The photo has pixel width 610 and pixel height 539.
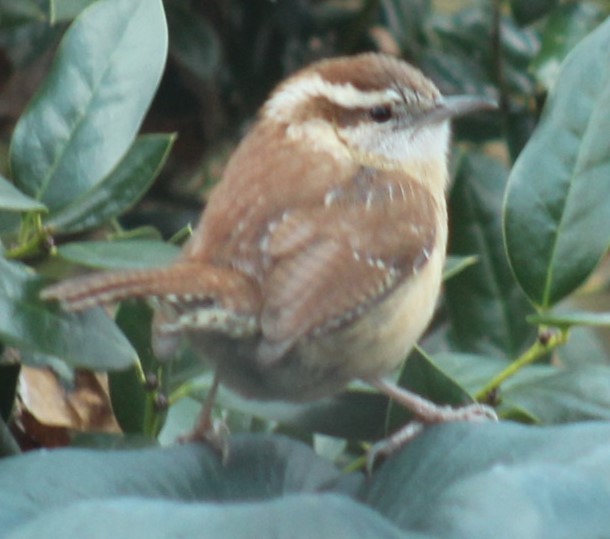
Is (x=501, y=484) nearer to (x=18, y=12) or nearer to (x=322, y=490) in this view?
(x=322, y=490)

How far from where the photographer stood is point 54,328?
155 centimetres

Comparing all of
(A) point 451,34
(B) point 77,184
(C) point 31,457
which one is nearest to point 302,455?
(C) point 31,457

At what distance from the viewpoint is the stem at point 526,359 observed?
70.4 inches

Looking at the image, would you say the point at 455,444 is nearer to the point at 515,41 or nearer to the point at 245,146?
the point at 245,146

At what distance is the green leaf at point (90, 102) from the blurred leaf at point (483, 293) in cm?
82

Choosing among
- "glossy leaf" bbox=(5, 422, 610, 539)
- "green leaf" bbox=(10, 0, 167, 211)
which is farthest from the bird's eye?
"glossy leaf" bbox=(5, 422, 610, 539)

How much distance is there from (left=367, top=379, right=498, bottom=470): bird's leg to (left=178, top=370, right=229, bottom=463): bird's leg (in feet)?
0.66

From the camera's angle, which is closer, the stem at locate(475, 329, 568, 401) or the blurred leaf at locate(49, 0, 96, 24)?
the stem at locate(475, 329, 568, 401)

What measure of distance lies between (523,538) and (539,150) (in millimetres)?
734

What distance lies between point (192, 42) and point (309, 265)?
119 cm

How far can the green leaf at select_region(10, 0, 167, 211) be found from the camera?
174 centimetres

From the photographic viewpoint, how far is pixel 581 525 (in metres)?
1.26

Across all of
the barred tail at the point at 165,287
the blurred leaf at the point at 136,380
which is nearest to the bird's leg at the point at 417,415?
the barred tail at the point at 165,287

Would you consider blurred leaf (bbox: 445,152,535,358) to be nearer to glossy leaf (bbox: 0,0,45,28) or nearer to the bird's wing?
the bird's wing
